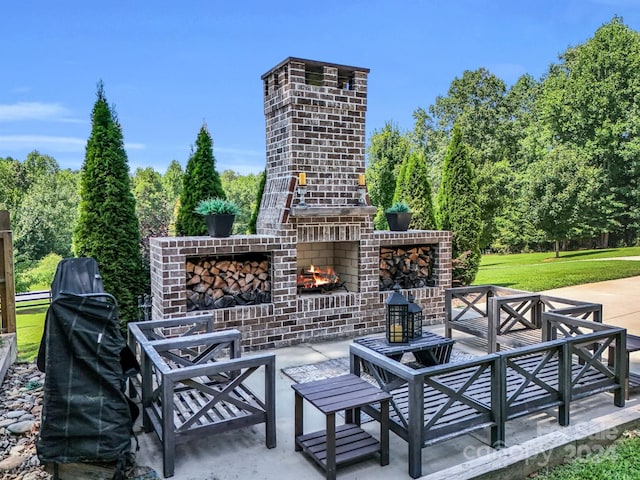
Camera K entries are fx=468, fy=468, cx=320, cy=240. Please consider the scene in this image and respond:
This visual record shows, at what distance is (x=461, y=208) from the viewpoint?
9.81 metres

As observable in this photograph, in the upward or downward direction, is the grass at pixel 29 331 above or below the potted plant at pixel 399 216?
below

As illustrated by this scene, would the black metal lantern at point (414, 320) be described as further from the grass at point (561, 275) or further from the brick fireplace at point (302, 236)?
the grass at point (561, 275)

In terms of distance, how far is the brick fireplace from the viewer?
586cm

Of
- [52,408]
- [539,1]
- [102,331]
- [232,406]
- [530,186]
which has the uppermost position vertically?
[539,1]

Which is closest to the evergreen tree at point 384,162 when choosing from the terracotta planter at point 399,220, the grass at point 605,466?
the terracotta planter at point 399,220

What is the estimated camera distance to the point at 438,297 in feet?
24.5

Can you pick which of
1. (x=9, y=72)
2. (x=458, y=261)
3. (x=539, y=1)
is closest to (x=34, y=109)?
(x=9, y=72)

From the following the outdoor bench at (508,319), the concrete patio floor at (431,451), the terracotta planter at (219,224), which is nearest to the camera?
the concrete patio floor at (431,451)

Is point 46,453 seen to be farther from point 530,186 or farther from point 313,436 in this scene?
point 530,186

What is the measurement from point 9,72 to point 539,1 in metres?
22.4

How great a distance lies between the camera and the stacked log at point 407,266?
23.8 feet

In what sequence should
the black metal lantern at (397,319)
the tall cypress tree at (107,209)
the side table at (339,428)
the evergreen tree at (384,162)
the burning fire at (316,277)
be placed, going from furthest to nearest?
the evergreen tree at (384,162), the burning fire at (316,277), the tall cypress tree at (107,209), the black metal lantern at (397,319), the side table at (339,428)

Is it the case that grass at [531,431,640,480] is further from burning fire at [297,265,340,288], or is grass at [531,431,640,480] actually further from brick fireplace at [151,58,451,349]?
burning fire at [297,265,340,288]

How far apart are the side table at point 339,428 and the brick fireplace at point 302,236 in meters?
2.70
